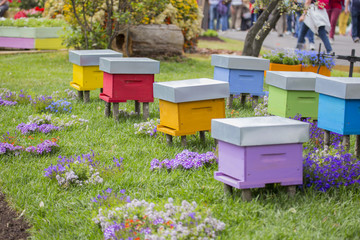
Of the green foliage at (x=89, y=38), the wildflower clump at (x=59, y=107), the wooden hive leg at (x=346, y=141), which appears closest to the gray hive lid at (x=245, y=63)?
the wildflower clump at (x=59, y=107)

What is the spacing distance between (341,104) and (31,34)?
37.5 ft

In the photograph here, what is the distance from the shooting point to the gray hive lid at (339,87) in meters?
4.80

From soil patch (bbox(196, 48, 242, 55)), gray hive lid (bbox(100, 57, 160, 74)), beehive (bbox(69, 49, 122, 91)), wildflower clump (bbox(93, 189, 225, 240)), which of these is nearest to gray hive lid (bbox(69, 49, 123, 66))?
beehive (bbox(69, 49, 122, 91))

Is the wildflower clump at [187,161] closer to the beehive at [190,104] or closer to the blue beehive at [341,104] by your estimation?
the beehive at [190,104]

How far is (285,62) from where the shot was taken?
9.41 meters

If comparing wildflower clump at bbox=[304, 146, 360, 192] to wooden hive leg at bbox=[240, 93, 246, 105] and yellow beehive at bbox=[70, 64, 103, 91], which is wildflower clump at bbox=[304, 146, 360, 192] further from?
yellow beehive at bbox=[70, 64, 103, 91]

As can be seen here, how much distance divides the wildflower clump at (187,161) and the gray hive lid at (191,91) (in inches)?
23.6

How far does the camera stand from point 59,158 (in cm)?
491

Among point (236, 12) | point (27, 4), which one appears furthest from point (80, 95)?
point (236, 12)

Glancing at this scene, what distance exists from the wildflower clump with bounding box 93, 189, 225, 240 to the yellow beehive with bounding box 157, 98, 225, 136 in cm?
170

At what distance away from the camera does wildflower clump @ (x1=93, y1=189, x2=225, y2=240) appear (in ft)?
11.1

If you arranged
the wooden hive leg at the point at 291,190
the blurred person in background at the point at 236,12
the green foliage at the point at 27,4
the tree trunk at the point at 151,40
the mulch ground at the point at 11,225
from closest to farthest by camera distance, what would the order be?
the mulch ground at the point at 11,225, the wooden hive leg at the point at 291,190, the tree trunk at the point at 151,40, the green foliage at the point at 27,4, the blurred person in background at the point at 236,12

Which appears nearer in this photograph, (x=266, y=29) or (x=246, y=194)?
(x=246, y=194)

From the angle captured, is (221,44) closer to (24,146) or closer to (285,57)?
(285,57)
